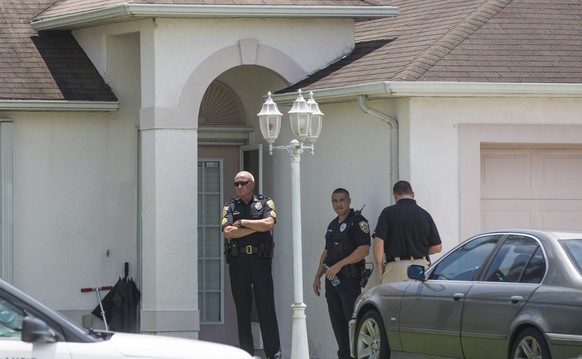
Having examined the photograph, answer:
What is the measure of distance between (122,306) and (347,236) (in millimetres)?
3667

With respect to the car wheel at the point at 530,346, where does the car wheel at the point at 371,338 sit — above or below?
below

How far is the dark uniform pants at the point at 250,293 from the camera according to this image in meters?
14.6

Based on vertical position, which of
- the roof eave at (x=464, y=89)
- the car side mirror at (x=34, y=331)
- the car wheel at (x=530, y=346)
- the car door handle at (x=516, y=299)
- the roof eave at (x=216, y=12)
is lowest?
the car wheel at (x=530, y=346)

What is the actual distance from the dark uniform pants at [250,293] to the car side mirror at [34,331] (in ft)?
23.4

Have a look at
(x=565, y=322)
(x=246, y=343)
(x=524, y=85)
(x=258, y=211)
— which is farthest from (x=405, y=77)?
(x=565, y=322)

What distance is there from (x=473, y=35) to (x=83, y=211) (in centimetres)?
529

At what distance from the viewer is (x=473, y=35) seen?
15164 mm

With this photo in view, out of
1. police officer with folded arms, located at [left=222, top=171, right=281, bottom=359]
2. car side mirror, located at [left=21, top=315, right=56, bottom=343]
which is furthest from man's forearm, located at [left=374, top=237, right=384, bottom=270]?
car side mirror, located at [left=21, top=315, right=56, bottom=343]

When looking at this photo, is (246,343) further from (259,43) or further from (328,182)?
(259,43)

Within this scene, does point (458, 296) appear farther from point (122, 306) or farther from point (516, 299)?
point (122, 306)

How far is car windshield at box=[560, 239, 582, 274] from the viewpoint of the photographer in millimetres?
10453

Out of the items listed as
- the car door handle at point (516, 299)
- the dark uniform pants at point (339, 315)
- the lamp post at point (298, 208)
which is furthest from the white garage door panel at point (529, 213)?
the car door handle at point (516, 299)

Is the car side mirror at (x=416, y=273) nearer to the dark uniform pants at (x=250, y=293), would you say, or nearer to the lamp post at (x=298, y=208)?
the lamp post at (x=298, y=208)

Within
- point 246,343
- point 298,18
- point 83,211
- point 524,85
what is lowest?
point 246,343
